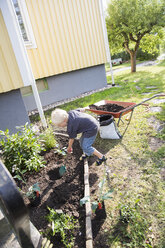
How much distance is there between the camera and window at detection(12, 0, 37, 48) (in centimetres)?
562

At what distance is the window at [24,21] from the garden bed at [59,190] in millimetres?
4798

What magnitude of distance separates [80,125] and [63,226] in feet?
5.09

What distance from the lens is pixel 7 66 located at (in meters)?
4.06

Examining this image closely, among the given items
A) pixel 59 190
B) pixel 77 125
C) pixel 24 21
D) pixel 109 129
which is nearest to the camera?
pixel 59 190

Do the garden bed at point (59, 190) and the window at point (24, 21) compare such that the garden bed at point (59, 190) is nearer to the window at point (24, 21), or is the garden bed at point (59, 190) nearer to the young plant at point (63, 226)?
the young plant at point (63, 226)

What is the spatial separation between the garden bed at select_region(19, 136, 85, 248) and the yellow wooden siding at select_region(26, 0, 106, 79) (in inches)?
177

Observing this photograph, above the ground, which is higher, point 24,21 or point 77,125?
point 24,21

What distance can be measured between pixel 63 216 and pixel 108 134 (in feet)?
7.23

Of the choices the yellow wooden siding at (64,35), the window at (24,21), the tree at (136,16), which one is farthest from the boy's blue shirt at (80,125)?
the tree at (136,16)

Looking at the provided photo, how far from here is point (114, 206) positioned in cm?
214

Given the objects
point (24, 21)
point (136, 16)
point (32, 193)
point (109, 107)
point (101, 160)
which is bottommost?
point (101, 160)

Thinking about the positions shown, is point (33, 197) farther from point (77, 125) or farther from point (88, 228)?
point (77, 125)

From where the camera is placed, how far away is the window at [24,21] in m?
5.62

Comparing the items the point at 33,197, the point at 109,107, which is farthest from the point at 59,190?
the point at 109,107
